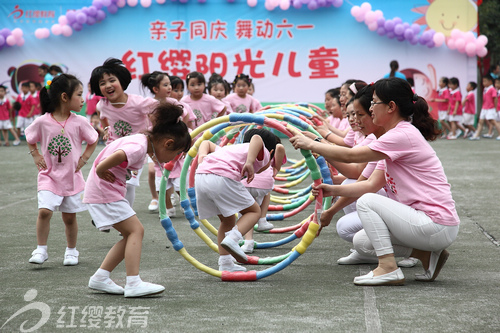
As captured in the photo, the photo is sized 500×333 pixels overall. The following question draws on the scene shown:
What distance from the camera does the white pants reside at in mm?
3926

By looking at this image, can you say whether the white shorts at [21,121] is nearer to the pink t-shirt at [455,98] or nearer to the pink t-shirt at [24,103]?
the pink t-shirt at [24,103]

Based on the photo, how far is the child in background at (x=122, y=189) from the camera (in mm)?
3777

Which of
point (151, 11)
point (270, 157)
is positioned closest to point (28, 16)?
point (151, 11)

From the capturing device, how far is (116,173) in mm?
3938

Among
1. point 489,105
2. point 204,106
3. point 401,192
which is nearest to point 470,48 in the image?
point 489,105

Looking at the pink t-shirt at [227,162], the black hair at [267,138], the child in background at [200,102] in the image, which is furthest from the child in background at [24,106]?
the pink t-shirt at [227,162]

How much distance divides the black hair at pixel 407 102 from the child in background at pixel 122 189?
4.21ft

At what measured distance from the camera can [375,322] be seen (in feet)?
10.6

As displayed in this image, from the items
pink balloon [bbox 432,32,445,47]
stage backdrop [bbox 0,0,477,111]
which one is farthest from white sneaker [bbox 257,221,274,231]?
pink balloon [bbox 432,32,445,47]

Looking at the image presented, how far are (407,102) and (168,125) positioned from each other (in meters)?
1.53

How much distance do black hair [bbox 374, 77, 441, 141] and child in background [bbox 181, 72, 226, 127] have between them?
442 centimetres

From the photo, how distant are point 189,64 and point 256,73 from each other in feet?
6.19

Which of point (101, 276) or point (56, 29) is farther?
point (56, 29)
